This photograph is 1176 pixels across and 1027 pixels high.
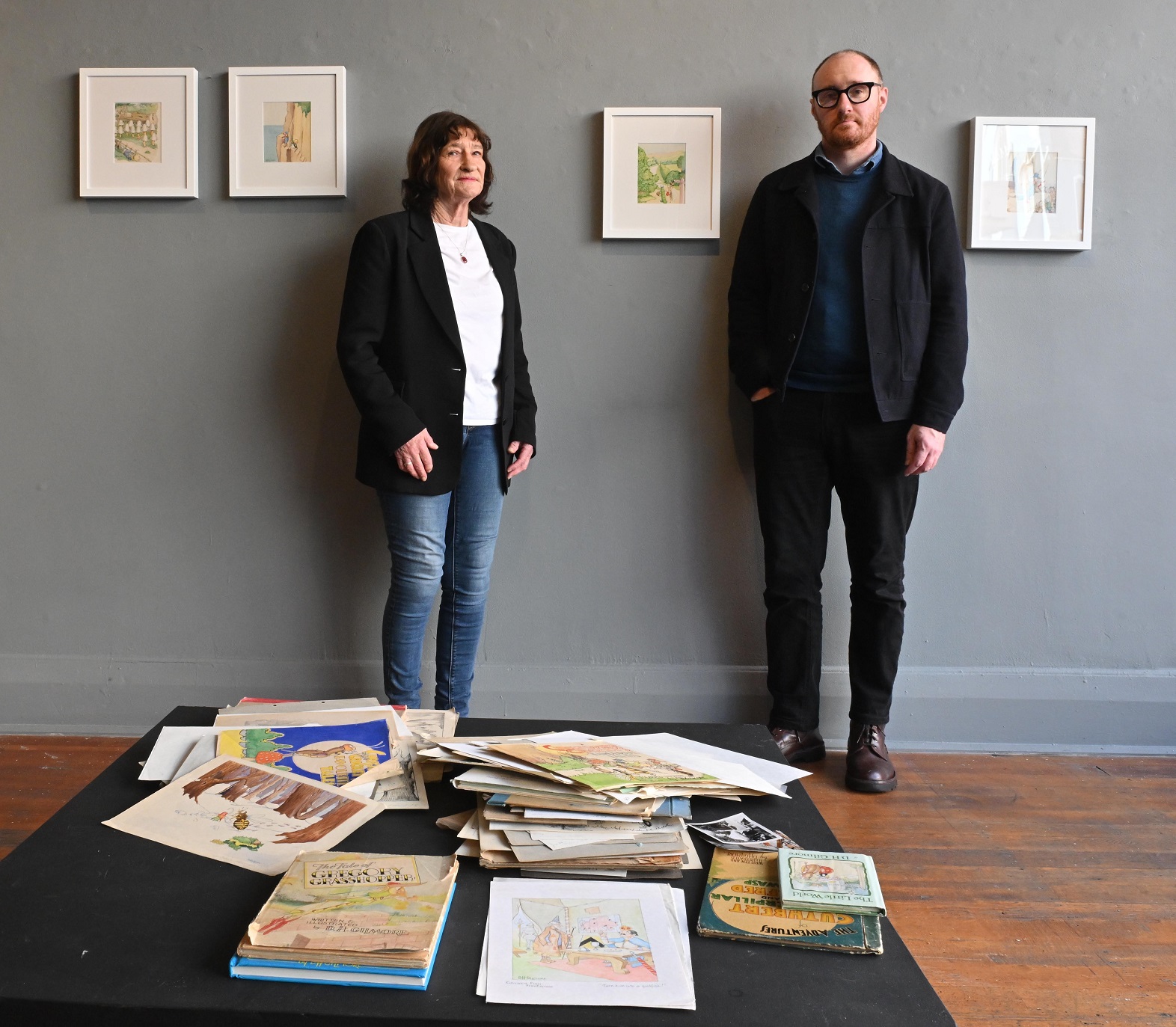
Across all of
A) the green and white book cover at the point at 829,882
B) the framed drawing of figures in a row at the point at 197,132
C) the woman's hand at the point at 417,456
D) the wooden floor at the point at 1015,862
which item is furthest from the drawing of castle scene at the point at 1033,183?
the green and white book cover at the point at 829,882

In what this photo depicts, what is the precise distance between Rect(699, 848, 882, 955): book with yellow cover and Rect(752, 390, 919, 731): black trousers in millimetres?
1509

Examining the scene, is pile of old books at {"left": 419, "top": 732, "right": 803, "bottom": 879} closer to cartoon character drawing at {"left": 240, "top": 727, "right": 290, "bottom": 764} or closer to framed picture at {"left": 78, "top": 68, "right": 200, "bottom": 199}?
cartoon character drawing at {"left": 240, "top": 727, "right": 290, "bottom": 764}

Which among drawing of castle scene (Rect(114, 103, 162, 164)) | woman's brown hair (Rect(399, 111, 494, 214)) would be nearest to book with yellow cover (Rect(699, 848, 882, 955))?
woman's brown hair (Rect(399, 111, 494, 214))

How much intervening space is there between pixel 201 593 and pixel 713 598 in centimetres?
144

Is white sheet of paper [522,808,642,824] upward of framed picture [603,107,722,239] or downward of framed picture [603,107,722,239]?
downward

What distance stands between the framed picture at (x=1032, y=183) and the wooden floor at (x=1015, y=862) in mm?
1402

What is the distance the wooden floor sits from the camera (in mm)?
1570

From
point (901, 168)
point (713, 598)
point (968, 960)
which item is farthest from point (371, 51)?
point (968, 960)

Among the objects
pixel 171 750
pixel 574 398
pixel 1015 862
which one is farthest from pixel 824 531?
pixel 171 750

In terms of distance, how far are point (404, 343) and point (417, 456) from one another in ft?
0.90

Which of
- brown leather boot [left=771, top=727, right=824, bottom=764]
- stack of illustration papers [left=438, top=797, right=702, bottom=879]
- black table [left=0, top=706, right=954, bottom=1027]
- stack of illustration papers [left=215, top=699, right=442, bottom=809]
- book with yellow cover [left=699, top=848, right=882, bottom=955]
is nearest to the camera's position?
black table [left=0, top=706, right=954, bottom=1027]

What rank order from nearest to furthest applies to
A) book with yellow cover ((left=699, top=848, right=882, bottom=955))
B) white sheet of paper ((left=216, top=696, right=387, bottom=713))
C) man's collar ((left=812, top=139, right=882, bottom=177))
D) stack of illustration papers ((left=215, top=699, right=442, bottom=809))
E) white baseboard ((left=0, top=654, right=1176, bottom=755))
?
1. book with yellow cover ((left=699, top=848, right=882, bottom=955))
2. stack of illustration papers ((left=215, top=699, right=442, bottom=809))
3. white sheet of paper ((left=216, top=696, right=387, bottom=713))
4. man's collar ((left=812, top=139, right=882, bottom=177))
5. white baseboard ((left=0, top=654, right=1176, bottom=755))

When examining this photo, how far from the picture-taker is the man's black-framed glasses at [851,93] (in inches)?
90.4

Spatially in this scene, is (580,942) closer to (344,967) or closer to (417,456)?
(344,967)
